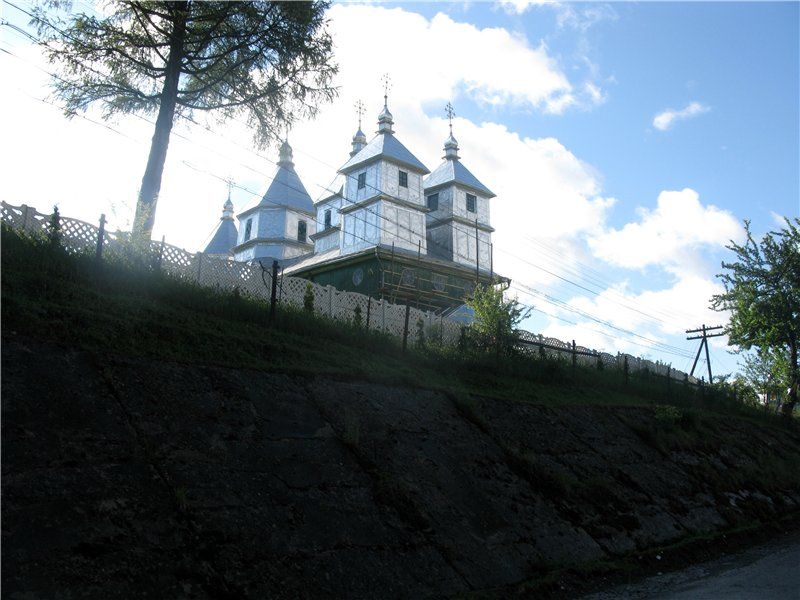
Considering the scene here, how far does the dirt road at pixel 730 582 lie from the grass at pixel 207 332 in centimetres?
462

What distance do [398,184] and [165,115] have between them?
77.8 feet

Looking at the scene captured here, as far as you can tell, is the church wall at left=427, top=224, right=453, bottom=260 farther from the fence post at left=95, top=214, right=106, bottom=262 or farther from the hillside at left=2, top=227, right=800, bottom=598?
the fence post at left=95, top=214, right=106, bottom=262

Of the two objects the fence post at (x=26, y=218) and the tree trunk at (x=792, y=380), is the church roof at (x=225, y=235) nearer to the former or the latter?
the tree trunk at (x=792, y=380)

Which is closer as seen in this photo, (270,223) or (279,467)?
(279,467)

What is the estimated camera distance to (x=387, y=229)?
131 ft

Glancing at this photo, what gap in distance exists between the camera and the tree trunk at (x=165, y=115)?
59.3ft

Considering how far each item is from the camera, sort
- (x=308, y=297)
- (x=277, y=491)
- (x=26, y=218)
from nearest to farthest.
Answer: (x=277, y=491) < (x=26, y=218) < (x=308, y=297)

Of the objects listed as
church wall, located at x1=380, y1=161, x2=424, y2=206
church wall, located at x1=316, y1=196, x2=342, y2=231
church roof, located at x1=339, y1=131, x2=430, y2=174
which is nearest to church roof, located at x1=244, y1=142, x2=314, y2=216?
church wall, located at x1=316, y1=196, x2=342, y2=231

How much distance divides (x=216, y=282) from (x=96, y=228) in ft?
10.6

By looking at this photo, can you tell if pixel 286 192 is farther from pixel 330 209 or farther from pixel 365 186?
pixel 365 186

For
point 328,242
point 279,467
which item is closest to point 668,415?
point 279,467

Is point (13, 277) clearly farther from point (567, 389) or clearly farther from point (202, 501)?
point (567, 389)

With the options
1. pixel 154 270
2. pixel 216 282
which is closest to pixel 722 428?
pixel 216 282

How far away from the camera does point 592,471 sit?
1182 cm
